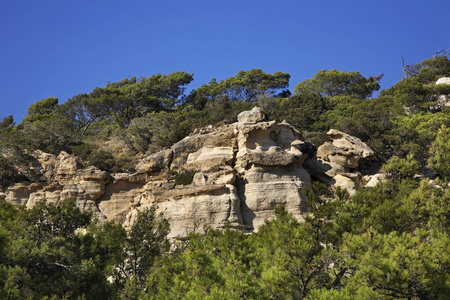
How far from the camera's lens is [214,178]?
2752 cm

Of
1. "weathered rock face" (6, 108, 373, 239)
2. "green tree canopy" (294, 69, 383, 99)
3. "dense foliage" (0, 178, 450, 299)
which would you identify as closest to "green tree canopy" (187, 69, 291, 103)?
"green tree canopy" (294, 69, 383, 99)

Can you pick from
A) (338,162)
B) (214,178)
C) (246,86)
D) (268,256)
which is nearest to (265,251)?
(268,256)

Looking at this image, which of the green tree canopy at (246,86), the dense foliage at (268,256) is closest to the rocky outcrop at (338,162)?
the dense foliage at (268,256)

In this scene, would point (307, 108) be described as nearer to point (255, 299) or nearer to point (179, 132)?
point (179, 132)

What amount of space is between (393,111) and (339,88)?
2033 centimetres

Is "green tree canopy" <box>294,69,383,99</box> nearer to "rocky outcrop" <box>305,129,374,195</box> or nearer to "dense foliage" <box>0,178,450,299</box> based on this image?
"rocky outcrop" <box>305,129,374,195</box>

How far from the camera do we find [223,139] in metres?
30.0

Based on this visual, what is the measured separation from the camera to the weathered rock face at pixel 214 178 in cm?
2642

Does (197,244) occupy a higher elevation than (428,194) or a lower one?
lower

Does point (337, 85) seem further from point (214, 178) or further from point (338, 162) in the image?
point (214, 178)

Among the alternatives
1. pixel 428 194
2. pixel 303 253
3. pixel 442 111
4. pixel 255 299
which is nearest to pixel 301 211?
pixel 428 194

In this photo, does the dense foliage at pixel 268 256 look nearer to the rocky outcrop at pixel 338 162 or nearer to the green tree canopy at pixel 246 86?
the rocky outcrop at pixel 338 162

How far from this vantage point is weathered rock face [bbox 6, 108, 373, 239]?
2642 centimetres

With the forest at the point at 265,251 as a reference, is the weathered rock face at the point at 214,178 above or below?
above
